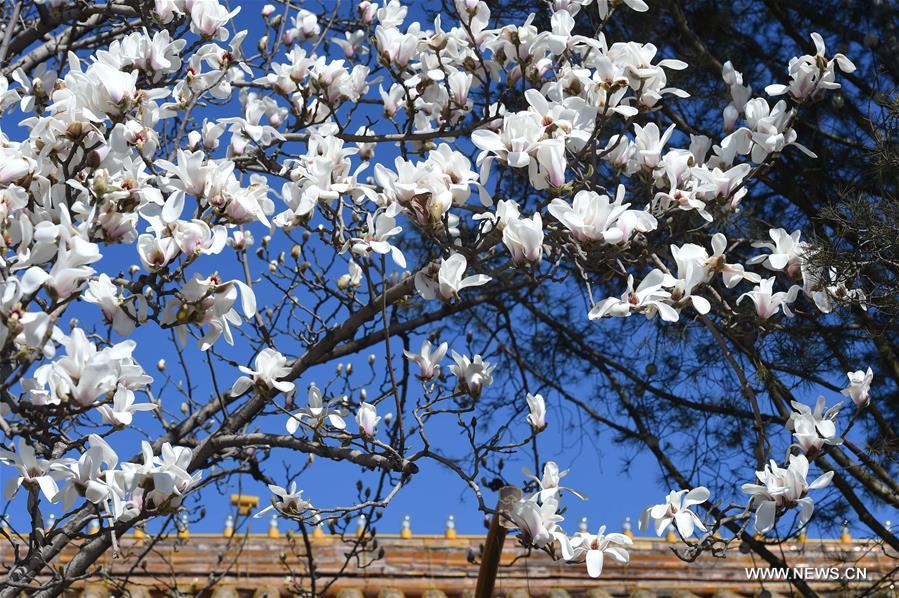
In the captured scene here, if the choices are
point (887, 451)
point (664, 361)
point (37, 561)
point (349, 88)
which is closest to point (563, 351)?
point (664, 361)

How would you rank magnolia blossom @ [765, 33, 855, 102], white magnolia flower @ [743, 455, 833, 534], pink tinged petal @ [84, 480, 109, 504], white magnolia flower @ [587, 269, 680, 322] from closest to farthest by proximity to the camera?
pink tinged petal @ [84, 480, 109, 504] < white magnolia flower @ [587, 269, 680, 322] < white magnolia flower @ [743, 455, 833, 534] < magnolia blossom @ [765, 33, 855, 102]

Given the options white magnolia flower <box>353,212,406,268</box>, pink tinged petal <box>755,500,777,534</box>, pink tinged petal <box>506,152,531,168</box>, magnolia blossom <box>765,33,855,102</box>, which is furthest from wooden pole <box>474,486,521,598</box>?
magnolia blossom <box>765,33,855,102</box>

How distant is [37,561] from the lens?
5.25ft

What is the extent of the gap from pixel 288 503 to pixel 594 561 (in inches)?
21.4

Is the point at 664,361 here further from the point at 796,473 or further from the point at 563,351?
the point at 796,473

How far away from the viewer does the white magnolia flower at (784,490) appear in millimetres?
1603

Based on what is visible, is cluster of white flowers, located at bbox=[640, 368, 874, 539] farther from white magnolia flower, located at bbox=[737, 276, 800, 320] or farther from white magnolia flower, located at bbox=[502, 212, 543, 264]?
white magnolia flower, located at bbox=[502, 212, 543, 264]

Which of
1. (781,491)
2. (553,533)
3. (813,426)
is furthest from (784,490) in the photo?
(553,533)

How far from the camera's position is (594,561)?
1.54 meters

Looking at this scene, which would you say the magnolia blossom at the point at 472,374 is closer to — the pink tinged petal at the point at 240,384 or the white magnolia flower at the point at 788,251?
the pink tinged petal at the point at 240,384

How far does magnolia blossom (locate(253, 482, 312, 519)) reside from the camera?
1.72 m

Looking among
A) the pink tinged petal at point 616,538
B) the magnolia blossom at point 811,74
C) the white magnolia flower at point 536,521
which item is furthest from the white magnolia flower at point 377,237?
the magnolia blossom at point 811,74

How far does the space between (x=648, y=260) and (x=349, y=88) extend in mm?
713

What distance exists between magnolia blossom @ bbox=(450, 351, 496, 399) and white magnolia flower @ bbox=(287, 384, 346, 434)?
22 centimetres
